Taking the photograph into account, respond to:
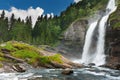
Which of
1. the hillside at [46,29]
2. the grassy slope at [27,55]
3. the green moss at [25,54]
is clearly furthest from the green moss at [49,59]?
the hillside at [46,29]

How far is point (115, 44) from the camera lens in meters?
60.2

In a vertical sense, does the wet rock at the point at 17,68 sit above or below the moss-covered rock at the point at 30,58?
below

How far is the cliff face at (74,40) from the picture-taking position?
273 ft

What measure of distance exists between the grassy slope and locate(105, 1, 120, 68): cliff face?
16.1 m

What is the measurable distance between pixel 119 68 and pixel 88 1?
285 ft

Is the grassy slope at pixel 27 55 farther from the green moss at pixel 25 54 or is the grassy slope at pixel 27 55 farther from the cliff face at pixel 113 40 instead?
the cliff face at pixel 113 40

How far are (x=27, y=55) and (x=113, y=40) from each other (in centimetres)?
2383

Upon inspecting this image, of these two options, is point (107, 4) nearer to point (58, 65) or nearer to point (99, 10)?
point (99, 10)

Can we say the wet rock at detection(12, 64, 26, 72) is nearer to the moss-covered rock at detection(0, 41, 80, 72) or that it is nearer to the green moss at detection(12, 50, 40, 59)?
the moss-covered rock at detection(0, 41, 80, 72)

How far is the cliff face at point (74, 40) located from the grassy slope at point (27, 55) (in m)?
31.3

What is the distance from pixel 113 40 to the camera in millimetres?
62812

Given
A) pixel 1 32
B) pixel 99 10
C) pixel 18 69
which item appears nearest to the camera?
pixel 18 69

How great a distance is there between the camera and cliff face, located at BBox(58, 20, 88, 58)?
8331 centimetres

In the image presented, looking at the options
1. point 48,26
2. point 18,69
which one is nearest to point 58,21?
point 48,26
